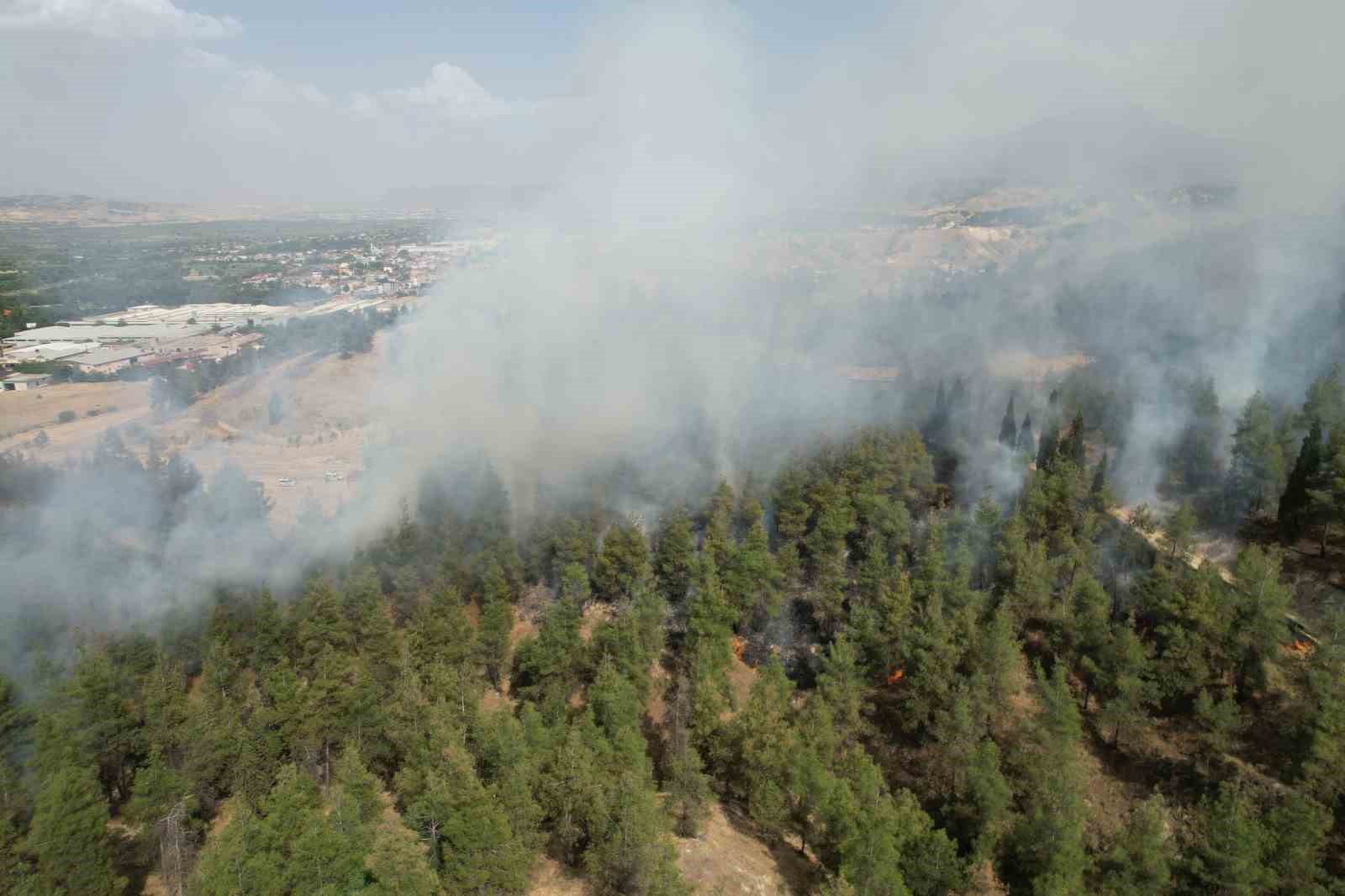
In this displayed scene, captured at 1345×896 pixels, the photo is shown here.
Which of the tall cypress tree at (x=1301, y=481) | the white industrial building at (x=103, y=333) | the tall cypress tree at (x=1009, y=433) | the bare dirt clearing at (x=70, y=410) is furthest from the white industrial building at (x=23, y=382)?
the tall cypress tree at (x=1301, y=481)

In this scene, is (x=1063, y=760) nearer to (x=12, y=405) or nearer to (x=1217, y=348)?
(x=1217, y=348)

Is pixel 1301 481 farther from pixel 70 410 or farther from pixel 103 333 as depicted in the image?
pixel 103 333

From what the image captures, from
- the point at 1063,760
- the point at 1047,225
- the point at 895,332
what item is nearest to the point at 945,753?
the point at 1063,760

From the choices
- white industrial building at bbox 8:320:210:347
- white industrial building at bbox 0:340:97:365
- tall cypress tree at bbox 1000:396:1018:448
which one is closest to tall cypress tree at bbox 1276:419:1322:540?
tall cypress tree at bbox 1000:396:1018:448

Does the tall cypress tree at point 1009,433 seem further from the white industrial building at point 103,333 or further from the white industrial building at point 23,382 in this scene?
the white industrial building at point 103,333

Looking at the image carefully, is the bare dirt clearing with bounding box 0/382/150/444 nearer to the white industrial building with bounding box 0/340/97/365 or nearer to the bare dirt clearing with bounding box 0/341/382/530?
the bare dirt clearing with bounding box 0/341/382/530

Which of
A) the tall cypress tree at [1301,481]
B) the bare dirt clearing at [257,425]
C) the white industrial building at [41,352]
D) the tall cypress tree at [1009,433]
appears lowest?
the bare dirt clearing at [257,425]

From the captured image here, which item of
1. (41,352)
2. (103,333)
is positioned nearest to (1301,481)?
(41,352)

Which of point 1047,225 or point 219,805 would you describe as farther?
point 1047,225

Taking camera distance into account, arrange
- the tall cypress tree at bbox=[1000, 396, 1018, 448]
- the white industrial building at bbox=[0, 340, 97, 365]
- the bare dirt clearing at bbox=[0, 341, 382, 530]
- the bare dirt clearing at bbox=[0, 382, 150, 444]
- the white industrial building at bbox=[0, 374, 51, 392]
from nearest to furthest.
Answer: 1. the bare dirt clearing at bbox=[0, 341, 382, 530]
2. the tall cypress tree at bbox=[1000, 396, 1018, 448]
3. the bare dirt clearing at bbox=[0, 382, 150, 444]
4. the white industrial building at bbox=[0, 374, 51, 392]
5. the white industrial building at bbox=[0, 340, 97, 365]

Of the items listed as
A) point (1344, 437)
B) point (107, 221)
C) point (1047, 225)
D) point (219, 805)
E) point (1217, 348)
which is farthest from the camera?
point (107, 221)

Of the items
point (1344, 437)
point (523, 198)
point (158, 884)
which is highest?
point (523, 198)
